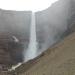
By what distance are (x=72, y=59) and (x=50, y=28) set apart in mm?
75428

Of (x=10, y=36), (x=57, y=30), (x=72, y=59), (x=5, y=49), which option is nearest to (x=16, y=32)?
(x=10, y=36)

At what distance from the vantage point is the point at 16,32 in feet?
353

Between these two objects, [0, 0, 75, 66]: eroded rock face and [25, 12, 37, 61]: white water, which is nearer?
[0, 0, 75, 66]: eroded rock face

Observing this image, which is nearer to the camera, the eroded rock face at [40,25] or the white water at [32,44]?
the eroded rock face at [40,25]

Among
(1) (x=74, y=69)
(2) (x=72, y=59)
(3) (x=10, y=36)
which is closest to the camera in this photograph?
(1) (x=74, y=69)

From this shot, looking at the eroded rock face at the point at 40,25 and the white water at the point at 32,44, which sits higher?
the eroded rock face at the point at 40,25

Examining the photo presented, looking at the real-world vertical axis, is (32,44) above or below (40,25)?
below

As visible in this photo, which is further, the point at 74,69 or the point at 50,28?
the point at 50,28

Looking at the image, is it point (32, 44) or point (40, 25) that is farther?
point (40, 25)

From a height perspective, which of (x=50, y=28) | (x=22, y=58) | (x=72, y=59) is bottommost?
(x=22, y=58)

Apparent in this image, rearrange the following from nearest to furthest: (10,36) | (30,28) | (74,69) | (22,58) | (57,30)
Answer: (74,69), (57,30), (22,58), (10,36), (30,28)

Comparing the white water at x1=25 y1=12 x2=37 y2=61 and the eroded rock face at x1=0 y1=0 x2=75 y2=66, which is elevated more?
the eroded rock face at x1=0 y1=0 x2=75 y2=66

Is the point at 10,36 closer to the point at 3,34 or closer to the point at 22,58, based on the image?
the point at 3,34

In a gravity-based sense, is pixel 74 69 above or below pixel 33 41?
above
